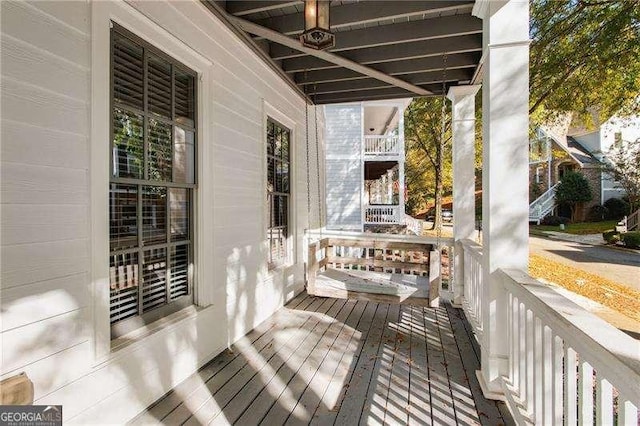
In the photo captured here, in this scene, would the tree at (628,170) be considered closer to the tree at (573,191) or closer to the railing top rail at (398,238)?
the tree at (573,191)

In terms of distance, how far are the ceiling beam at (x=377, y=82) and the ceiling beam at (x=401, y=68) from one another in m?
0.28

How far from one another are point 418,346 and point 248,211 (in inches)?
85.0

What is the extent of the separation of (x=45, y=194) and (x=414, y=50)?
137 inches

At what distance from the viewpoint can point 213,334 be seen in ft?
9.11

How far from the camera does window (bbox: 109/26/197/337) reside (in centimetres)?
197

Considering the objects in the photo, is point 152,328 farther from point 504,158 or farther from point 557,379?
point 504,158

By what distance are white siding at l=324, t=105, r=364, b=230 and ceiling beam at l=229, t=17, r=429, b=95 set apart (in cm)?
550

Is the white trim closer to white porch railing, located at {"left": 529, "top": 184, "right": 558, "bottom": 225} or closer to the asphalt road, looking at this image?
the asphalt road

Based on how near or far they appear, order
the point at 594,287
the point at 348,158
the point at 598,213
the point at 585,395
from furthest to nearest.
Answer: the point at 598,213 < the point at 348,158 < the point at 594,287 < the point at 585,395

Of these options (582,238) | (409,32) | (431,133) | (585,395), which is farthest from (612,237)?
(585,395)

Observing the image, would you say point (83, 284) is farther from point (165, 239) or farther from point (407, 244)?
point (407, 244)

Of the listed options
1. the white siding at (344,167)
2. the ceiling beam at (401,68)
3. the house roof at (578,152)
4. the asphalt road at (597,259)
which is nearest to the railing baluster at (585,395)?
the ceiling beam at (401,68)

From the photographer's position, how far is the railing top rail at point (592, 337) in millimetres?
896

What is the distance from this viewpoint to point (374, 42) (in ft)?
10.7
